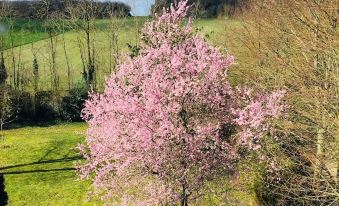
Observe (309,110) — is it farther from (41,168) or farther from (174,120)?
(41,168)

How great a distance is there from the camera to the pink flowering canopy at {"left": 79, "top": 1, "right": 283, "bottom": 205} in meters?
14.0

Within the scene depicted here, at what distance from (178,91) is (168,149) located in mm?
1830

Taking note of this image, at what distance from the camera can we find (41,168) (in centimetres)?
3008

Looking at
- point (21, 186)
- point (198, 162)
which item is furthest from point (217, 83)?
point (21, 186)

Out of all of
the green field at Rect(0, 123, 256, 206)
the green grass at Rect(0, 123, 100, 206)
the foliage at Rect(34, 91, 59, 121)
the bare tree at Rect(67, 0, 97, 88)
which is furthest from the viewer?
the bare tree at Rect(67, 0, 97, 88)

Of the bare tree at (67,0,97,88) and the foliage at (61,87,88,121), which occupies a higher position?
the bare tree at (67,0,97,88)

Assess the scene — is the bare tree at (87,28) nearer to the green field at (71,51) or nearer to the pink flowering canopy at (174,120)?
the green field at (71,51)

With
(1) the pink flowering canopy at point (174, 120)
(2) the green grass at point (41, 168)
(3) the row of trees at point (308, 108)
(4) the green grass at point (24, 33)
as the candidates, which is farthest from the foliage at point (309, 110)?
(4) the green grass at point (24, 33)

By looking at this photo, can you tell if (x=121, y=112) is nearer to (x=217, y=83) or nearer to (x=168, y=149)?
(x=168, y=149)

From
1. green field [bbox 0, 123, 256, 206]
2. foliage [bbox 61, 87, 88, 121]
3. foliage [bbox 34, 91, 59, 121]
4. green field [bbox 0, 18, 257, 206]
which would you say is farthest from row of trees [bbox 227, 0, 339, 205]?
foliage [bbox 34, 91, 59, 121]

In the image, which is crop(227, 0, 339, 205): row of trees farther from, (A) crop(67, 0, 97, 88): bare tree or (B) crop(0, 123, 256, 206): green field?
(A) crop(67, 0, 97, 88): bare tree

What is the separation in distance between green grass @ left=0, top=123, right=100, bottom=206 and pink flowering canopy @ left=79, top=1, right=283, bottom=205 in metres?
7.33

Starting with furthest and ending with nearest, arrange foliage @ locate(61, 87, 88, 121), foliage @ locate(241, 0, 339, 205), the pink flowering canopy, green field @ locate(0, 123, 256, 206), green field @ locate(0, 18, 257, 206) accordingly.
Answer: foliage @ locate(61, 87, 88, 121) < green field @ locate(0, 123, 256, 206) < foliage @ locate(241, 0, 339, 205) < green field @ locate(0, 18, 257, 206) < the pink flowering canopy

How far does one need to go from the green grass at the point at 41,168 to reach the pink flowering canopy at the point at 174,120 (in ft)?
24.0
